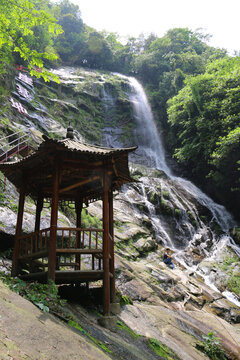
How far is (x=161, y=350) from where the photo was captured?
6.37 m

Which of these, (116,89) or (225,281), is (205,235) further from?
(116,89)

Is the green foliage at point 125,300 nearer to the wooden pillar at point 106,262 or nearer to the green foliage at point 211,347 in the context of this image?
the wooden pillar at point 106,262

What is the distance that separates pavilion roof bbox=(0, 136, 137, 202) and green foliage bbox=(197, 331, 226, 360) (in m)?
Result: 5.29

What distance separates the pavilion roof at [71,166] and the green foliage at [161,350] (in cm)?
451

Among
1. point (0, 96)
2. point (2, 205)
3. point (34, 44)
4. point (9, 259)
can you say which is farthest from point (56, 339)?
point (34, 44)

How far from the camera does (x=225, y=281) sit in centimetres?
1415

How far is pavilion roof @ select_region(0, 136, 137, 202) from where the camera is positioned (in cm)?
681

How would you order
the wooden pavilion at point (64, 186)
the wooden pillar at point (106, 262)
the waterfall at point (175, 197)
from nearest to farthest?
the wooden pavilion at point (64, 186), the wooden pillar at point (106, 262), the waterfall at point (175, 197)

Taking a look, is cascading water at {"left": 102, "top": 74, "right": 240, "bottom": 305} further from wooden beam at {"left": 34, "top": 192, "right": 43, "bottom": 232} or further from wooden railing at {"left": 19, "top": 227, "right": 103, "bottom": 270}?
wooden beam at {"left": 34, "top": 192, "right": 43, "bottom": 232}

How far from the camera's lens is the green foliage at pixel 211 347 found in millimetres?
7289

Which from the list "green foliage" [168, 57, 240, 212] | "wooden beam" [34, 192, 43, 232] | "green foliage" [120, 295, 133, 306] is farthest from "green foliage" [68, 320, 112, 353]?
"green foliage" [168, 57, 240, 212]

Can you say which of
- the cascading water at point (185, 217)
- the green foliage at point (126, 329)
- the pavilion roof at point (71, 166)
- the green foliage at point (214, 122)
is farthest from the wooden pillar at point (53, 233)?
the green foliage at point (214, 122)

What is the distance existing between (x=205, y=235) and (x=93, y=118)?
808 inches

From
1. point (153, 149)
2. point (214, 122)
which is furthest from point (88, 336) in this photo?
point (153, 149)
